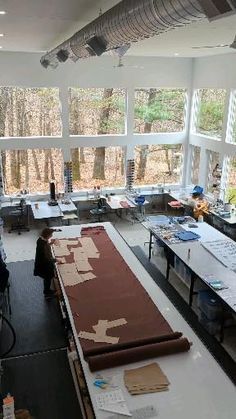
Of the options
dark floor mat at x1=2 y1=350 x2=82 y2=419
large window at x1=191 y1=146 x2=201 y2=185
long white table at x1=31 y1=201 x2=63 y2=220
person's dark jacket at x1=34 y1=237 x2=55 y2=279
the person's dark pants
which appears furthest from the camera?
large window at x1=191 y1=146 x2=201 y2=185

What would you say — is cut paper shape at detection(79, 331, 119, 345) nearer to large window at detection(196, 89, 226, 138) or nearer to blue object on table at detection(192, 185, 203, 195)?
blue object on table at detection(192, 185, 203, 195)

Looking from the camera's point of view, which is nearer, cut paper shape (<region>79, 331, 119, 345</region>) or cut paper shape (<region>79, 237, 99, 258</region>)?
cut paper shape (<region>79, 331, 119, 345</region>)

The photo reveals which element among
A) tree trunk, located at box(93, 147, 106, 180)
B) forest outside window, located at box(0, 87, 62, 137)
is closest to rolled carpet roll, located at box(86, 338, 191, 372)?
forest outside window, located at box(0, 87, 62, 137)

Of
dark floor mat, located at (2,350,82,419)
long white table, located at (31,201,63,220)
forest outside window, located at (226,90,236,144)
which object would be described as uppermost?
forest outside window, located at (226,90,236,144)

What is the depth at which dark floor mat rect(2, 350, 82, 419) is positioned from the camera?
4320mm

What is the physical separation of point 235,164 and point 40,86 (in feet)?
18.7

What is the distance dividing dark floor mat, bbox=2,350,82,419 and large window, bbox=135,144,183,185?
746cm

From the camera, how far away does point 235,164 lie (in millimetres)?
9781

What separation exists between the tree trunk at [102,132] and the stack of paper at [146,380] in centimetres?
829

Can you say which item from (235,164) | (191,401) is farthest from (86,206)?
(191,401)

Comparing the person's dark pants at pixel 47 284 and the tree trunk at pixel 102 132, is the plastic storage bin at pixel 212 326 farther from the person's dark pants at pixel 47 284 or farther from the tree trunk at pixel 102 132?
the tree trunk at pixel 102 132

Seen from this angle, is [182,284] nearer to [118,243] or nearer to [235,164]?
[118,243]

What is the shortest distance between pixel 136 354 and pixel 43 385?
1703 millimetres

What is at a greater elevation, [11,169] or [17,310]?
[11,169]
